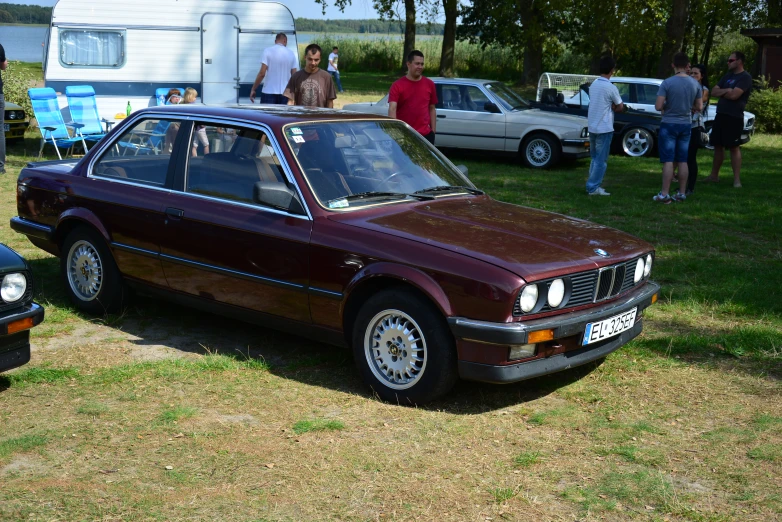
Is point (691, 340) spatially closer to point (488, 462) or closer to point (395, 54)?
point (488, 462)

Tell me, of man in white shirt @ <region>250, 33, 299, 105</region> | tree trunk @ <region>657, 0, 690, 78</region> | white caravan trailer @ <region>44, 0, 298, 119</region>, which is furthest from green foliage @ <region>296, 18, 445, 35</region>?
man in white shirt @ <region>250, 33, 299, 105</region>

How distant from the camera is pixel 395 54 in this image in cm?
5106

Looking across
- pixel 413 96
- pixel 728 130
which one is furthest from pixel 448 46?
pixel 413 96

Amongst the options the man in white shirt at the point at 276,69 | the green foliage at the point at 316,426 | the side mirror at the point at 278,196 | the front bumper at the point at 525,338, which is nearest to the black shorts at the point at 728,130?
the man in white shirt at the point at 276,69

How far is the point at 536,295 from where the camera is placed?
4707 millimetres

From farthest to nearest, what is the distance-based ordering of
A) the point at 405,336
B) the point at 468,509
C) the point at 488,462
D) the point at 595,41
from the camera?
the point at 595,41
the point at 405,336
the point at 488,462
the point at 468,509

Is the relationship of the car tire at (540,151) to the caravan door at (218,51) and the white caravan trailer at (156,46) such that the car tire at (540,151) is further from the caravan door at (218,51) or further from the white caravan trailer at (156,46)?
the caravan door at (218,51)

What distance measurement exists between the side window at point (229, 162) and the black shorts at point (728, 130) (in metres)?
8.88

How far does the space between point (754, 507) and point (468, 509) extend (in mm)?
1222

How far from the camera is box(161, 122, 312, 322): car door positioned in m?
5.43

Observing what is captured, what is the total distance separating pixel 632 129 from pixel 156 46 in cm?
887

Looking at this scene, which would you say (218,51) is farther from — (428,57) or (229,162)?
(428,57)

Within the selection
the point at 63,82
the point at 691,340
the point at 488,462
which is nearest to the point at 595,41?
the point at 63,82

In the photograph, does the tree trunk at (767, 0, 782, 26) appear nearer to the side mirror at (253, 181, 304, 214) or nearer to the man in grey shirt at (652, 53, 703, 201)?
the man in grey shirt at (652, 53, 703, 201)
